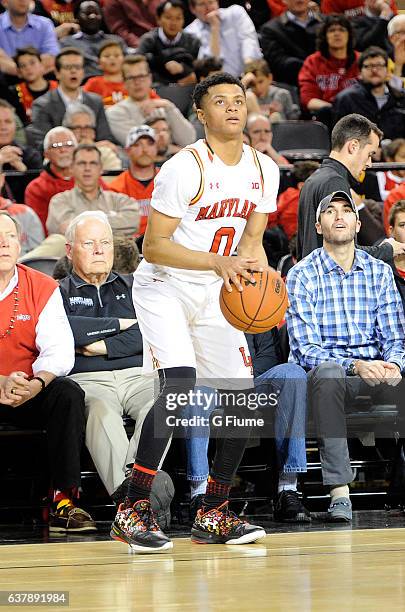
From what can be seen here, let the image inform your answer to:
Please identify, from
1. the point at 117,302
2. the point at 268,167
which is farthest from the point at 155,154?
the point at 268,167

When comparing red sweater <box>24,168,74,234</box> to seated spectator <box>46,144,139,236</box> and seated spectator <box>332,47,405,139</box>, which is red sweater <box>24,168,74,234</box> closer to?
seated spectator <box>46,144,139,236</box>

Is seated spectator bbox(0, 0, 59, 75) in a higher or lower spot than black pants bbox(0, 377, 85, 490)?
higher

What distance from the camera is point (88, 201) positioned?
8.62 metres

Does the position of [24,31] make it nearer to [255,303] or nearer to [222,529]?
[255,303]

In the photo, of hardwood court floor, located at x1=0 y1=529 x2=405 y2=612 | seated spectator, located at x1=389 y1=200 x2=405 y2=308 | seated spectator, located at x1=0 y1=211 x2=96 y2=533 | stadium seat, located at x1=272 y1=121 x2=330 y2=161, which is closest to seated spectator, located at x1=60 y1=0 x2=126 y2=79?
stadium seat, located at x1=272 y1=121 x2=330 y2=161

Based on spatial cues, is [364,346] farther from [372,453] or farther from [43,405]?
[43,405]

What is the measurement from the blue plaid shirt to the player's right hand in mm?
1594

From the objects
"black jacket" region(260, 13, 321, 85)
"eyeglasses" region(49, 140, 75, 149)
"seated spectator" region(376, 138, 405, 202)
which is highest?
"black jacket" region(260, 13, 321, 85)

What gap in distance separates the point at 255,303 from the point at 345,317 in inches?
67.4

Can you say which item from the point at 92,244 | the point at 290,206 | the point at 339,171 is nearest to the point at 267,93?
the point at 290,206

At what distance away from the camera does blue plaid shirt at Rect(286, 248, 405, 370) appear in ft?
20.6

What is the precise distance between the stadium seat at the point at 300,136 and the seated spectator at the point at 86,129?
5.27ft

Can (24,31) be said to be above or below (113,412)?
above

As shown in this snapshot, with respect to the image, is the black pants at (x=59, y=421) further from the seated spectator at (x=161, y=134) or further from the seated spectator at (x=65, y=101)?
the seated spectator at (x=65, y=101)
